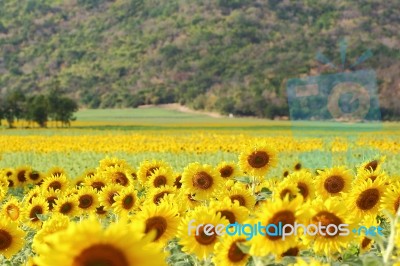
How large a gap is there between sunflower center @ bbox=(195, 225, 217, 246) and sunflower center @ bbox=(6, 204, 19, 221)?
72.6 inches

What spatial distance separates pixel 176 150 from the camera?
20.2m

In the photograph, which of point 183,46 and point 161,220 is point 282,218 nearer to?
point 161,220

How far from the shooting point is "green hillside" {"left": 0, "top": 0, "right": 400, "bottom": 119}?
297ft

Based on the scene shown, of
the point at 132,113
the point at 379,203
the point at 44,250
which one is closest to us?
the point at 44,250

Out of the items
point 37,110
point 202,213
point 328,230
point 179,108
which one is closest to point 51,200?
point 202,213

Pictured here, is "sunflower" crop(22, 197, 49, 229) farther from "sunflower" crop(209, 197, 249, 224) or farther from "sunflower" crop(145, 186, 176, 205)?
"sunflower" crop(209, 197, 249, 224)

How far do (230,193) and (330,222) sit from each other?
136cm

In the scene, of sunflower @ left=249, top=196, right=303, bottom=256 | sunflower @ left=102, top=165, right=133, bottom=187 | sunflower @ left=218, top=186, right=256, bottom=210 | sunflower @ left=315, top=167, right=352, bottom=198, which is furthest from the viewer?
sunflower @ left=102, top=165, right=133, bottom=187

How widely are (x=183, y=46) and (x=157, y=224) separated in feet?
358

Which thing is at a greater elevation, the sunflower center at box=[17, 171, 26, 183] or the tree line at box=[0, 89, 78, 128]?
the sunflower center at box=[17, 171, 26, 183]

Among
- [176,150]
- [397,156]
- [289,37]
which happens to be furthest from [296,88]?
[289,37]

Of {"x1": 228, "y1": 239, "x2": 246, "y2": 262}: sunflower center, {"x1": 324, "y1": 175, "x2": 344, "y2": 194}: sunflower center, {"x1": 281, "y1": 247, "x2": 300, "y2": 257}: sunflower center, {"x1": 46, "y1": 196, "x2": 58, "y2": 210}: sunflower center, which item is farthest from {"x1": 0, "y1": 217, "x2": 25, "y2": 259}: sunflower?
{"x1": 324, "y1": 175, "x2": 344, "y2": 194}: sunflower center

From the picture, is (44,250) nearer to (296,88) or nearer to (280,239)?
(280,239)
